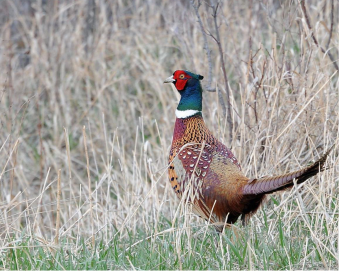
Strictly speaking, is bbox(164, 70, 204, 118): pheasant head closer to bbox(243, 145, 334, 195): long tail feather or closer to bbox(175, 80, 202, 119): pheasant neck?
bbox(175, 80, 202, 119): pheasant neck

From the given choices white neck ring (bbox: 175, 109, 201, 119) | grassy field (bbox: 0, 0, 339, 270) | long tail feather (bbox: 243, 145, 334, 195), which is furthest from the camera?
white neck ring (bbox: 175, 109, 201, 119)

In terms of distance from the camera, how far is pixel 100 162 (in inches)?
262

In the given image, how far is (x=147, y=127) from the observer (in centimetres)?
663

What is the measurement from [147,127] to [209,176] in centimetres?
339

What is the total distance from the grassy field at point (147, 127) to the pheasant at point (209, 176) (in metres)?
0.10

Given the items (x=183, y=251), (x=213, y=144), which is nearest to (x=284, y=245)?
(x=183, y=251)

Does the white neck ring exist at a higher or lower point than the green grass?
higher

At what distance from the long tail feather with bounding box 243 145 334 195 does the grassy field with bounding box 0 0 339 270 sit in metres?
0.07

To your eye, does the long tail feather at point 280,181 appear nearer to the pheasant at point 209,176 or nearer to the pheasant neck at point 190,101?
the pheasant at point 209,176

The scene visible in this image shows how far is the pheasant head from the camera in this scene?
372 cm

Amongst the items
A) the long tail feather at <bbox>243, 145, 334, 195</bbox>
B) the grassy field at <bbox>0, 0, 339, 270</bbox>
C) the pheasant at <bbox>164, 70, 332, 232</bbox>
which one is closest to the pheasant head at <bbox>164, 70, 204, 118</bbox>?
the pheasant at <bbox>164, 70, 332, 232</bbox>

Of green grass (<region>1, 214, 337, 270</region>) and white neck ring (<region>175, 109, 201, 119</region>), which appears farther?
white neck ring (<region>175, 109, 201, 119</region>)

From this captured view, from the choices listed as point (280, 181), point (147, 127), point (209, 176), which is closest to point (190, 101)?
point (209, 176)

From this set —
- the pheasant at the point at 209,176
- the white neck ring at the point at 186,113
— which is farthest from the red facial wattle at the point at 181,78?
the white neck ring at the point at 186,113
